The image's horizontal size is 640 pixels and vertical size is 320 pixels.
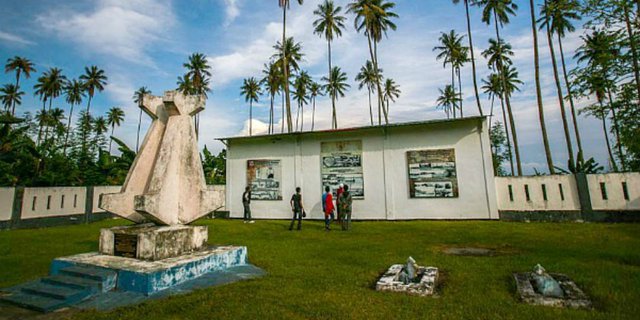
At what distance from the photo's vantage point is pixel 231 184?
1753cm

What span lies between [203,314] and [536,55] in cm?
2535

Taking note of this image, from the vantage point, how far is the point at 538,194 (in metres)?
12.9

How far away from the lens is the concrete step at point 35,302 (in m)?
3.89

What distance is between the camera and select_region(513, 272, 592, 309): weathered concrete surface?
3.70 m

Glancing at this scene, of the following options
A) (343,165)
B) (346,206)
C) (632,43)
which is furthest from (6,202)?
(632,43)

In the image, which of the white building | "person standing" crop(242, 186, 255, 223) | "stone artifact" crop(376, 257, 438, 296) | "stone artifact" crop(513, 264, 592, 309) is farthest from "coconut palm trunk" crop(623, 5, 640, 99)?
"person standing" crop(242, 186, 255, 223)

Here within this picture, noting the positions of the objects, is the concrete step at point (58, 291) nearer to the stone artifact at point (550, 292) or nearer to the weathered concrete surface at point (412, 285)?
the weathered concrete surface at point (412, 285)

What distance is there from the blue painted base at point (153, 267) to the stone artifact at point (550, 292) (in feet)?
16.5

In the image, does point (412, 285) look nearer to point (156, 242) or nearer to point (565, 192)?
point (156, 242)

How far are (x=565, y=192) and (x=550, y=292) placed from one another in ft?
36.7

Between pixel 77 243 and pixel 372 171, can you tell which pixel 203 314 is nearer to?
pixel 77 243

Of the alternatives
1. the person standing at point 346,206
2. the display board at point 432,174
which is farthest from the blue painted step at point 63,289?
the display board at point 432,174

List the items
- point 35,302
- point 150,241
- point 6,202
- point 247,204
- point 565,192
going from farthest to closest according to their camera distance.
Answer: point 247,204, point 565,192, point 6,202, point 150,241, point 35,302

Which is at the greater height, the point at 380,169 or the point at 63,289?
the point at 380,169
